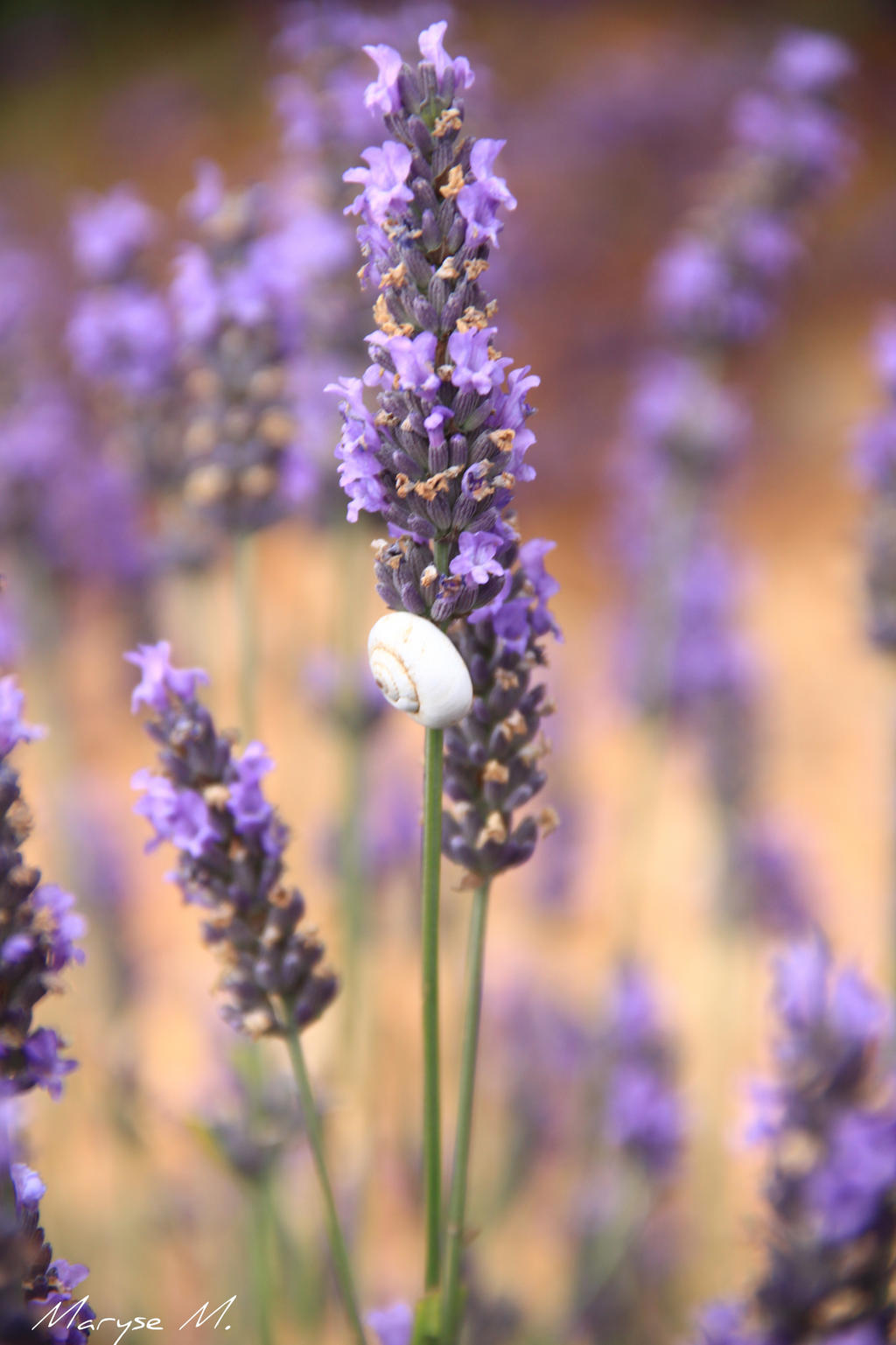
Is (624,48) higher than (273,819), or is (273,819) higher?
(624,48)

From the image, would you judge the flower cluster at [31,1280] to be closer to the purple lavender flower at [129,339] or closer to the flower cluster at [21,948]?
the flower cluster at [21,948]

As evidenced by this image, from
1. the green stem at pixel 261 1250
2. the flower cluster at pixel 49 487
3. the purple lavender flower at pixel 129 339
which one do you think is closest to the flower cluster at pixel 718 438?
the purple lavender flower at pixel 129 339

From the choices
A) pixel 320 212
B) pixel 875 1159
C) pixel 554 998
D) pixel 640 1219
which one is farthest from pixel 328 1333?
pixel 320 212

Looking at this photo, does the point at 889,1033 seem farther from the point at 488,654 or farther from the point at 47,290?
the point at 47,290

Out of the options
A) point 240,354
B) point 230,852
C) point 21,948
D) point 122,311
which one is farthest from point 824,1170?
point 122,311

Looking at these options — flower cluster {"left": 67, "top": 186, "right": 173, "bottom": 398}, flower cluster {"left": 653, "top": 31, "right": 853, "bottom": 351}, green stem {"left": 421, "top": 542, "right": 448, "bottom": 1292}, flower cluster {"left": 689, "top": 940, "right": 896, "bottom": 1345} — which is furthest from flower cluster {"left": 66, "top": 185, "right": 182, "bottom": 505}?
flower cluster {"left": 689, "top": 940, "right": 896, "bottom": 1345}

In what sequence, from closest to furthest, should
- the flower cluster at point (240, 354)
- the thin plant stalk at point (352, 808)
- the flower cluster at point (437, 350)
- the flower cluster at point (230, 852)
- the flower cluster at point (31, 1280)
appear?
the flower cluster at point (31, 1280) → the flower cluster at point (437, 350) → the flower cluster at point (230, 852) → the flower cluster at point (240, 354) → the thin plant stalk at point (352, 808)
